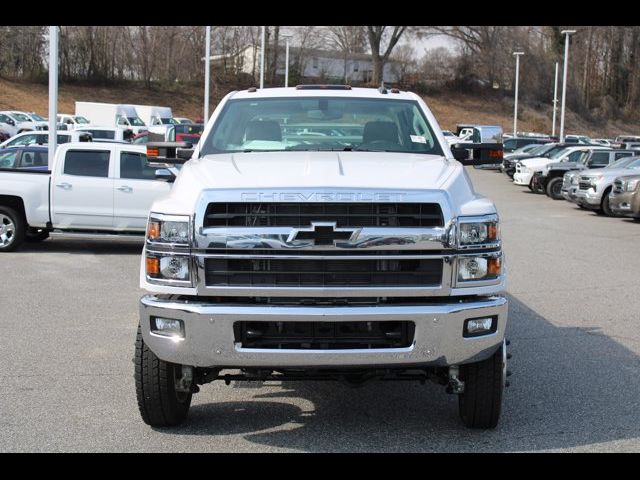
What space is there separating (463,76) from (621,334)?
253 ft

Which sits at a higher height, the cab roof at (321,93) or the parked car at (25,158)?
the cab roof at (321,93)

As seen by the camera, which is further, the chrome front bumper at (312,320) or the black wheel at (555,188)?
the black wheel at (555,188)

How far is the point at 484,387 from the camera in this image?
18.5 feet

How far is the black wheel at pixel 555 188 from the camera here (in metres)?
29.2

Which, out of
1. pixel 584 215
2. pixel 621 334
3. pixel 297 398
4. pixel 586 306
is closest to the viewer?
pixel 297 398

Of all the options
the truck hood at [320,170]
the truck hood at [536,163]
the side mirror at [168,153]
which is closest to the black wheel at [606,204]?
the truck hood at [536,163]

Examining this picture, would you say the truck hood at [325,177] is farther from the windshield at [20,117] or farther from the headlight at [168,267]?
the windshield at [20,117]

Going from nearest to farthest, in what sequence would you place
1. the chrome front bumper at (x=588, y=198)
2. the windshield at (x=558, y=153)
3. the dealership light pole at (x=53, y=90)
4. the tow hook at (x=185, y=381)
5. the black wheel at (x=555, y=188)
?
1. the tow hook at (x=185, y=381)
2. the dealership light pole at (x=53, y=90)
3. the chrome front bumper at (x=588, y=198)
4. the black wheel at (x=555, y=188)
5. the windshield at (x=558, y=153)

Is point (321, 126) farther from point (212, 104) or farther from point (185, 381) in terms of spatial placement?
point (212, 104)

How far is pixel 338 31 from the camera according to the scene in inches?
3305

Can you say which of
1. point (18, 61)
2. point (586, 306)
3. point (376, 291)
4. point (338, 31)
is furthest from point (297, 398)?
point (338, 31)

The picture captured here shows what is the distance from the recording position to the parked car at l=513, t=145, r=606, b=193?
3193 centimetres

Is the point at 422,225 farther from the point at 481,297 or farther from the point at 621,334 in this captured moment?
the point at 621,334

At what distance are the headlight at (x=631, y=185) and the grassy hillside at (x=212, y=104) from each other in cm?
4797
